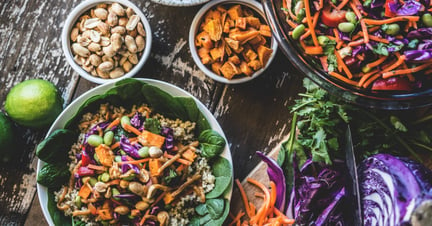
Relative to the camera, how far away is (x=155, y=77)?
259 cm

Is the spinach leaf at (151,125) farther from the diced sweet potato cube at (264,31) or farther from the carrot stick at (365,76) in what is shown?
the carrot stick at (365,76)

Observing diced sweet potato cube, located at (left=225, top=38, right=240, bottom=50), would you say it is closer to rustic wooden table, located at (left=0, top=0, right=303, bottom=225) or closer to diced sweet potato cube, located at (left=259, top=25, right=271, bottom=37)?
diced sweet potato cube, located at (left=259, top=25, right=271, bottom=37)

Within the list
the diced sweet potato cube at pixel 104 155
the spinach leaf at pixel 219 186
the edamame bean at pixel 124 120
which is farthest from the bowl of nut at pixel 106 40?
the spinach leaf at pixel 219 186

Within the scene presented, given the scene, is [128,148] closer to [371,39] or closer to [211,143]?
[211,143]

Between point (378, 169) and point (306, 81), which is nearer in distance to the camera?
point (378, 169)

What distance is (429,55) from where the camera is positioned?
1.89 m

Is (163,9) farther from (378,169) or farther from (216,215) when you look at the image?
(378,169)

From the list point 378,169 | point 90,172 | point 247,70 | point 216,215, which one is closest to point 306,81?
point 247,70

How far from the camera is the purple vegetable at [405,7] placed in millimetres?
1908

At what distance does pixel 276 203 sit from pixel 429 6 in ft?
3.19

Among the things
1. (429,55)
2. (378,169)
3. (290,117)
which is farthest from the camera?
(290,117)

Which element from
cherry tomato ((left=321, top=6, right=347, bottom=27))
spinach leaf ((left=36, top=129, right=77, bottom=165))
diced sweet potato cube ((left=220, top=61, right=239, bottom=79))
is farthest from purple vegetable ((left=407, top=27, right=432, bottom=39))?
spinach leaf ((left=36, top=129, right=77, bottom=165))

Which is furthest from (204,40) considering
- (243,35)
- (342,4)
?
(342,4)

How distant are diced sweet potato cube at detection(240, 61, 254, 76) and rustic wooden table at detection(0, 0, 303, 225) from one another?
0.54 feet
